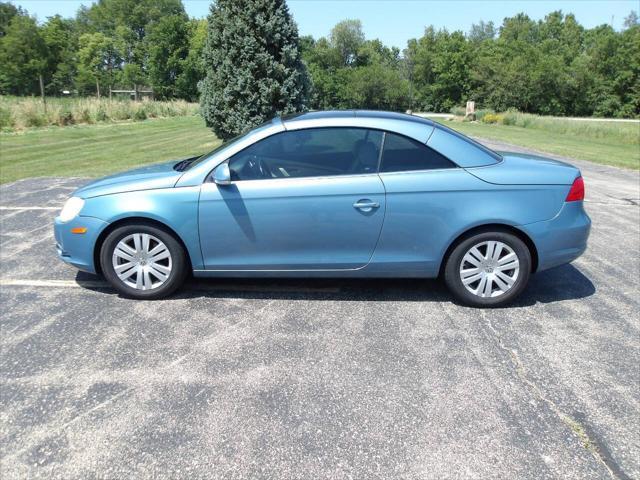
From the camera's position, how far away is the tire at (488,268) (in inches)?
164

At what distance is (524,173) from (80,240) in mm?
3843

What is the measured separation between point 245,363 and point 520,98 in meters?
76.4

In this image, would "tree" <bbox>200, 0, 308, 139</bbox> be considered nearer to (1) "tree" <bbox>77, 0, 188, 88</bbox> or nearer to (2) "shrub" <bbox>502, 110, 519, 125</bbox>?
(2) "shrub" <bbox>502, 110, 519, 125</bbox>

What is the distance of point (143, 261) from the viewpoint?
431 cm

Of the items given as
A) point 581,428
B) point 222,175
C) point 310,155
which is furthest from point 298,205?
point 581,428

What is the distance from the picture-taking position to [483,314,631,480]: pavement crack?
244 cm

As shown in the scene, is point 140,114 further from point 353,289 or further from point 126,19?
point 126,19

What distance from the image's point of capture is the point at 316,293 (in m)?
4.59

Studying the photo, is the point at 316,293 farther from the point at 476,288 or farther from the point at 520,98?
the point at 520,98

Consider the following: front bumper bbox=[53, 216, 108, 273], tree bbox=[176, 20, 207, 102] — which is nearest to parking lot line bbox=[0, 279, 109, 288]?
front bumper bbox=[53, 216, 108, 273]

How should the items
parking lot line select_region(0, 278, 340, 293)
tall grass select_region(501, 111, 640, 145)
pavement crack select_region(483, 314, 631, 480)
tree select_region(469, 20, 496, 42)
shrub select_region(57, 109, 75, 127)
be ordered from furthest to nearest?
tree select_region(469, 20, 496, 42) → tall grass select_region(501, 111, 640, 145) → shrub select_region(57, 109, 75, 127) → parking lot line select_region(0, 278, 340, 293) → pavement crack select_region(483, 314, 631, 480)

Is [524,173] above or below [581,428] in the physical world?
above

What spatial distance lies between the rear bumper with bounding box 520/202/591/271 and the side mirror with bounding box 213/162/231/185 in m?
2.46

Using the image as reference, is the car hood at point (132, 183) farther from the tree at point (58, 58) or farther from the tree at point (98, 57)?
the tree at point (98, 57)
